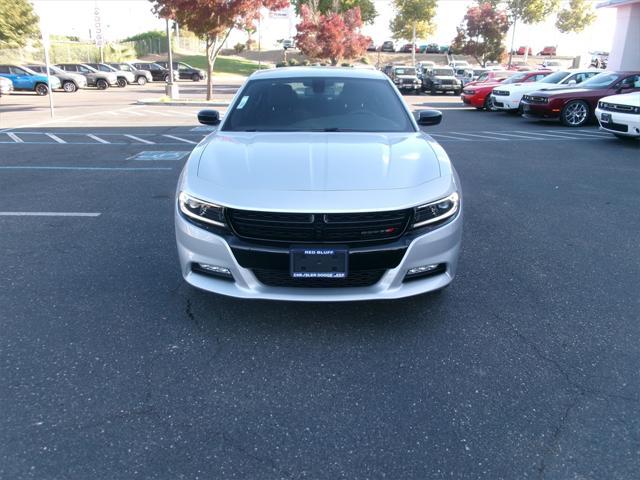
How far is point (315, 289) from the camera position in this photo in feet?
10.2

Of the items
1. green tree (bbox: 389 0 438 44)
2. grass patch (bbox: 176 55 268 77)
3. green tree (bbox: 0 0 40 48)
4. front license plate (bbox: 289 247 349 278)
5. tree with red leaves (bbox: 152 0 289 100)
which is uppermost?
green tree (bbox: 389 0 438 44)

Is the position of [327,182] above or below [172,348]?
above

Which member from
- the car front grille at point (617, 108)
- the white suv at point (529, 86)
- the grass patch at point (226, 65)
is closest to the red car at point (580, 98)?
the white suv at point (529, 86)

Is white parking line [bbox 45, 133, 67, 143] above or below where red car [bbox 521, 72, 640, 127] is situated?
below

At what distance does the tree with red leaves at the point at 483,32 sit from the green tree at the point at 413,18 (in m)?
5.41

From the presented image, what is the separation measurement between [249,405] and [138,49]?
66026 millimetres

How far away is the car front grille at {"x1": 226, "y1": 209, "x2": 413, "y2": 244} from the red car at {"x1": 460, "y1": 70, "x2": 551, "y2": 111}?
739 inches

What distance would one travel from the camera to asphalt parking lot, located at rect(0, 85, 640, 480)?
2.33m

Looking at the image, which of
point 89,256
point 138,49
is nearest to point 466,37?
point 138,49

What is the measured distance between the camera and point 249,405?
2.66 metres

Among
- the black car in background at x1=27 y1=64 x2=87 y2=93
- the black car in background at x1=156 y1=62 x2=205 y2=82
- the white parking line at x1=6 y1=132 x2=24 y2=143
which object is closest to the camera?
the white parking line at x1=6 y1=132 x2=24 y2=143

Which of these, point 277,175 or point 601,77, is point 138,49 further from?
point 277,175

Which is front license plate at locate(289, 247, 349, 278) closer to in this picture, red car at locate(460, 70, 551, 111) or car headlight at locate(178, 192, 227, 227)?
car headlight at locate(178, 192, 227, 227)

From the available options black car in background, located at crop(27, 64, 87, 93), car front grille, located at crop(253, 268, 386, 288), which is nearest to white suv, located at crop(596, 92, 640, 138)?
car front grille, located at crop(253, 268, 386, 288)
